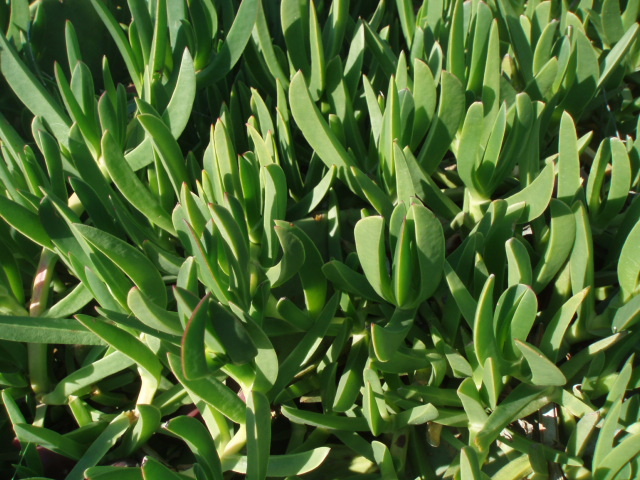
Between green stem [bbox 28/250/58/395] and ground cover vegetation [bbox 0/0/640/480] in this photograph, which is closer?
ground cover vegetation [bbox 0/0/640/480]

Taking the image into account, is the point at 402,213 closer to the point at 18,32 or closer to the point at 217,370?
the point at 217,370

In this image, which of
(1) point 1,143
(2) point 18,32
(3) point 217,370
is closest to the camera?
(3) point 217,370

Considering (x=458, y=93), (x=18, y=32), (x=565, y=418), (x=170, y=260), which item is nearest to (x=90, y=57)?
(x=18, y=32)

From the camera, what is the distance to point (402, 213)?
0.61 metres

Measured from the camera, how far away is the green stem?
0.71 m

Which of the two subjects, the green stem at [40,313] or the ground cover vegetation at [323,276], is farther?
the green stem at [40,313]

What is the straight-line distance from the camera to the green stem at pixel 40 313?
711mm

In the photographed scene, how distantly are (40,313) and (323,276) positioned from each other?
0.32 meters

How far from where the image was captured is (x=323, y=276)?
25.8 inches

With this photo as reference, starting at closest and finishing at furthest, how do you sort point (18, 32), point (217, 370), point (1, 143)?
point (217, 370) < point (1, 143) < point (18, 32)

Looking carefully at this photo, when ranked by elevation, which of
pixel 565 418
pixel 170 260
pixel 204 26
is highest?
pixel 204 26

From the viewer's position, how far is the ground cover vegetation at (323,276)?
0.58 m

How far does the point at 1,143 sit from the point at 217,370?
409mm

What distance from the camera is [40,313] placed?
72cm
